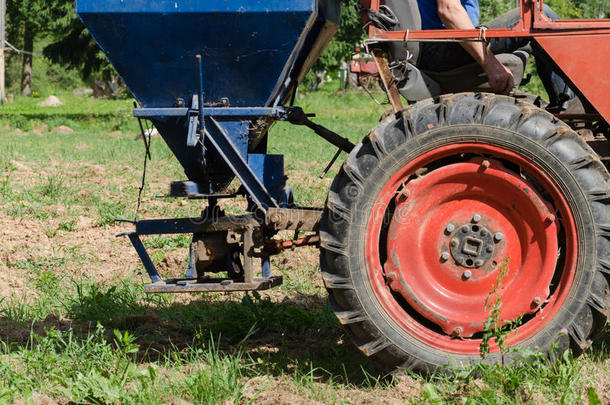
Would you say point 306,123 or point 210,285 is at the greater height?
point 306,123

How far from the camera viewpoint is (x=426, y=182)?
3367mm

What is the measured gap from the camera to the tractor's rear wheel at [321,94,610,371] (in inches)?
126

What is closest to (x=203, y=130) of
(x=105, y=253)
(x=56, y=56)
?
(x=105, y=253)

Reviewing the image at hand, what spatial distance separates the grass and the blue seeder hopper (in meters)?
0.47

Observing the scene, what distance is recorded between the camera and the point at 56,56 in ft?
74.5

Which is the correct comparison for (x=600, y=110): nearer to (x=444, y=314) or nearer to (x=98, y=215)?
(x=444, y=314)

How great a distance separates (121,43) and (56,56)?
2072cm

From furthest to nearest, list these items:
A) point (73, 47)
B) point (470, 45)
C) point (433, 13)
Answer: point (73, 47) < point (433, 13) < point (470, 45)

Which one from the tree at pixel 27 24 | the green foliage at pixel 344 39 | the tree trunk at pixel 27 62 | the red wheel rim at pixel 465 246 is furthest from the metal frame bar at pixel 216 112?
the tree trunk at pixel 27 62

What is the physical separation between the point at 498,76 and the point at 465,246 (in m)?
0.90

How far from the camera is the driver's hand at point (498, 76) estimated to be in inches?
142

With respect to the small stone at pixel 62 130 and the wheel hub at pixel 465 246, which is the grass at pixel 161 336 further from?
the small stone at pixel 62 130

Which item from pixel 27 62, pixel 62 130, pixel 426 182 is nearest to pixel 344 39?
pixel 62 130

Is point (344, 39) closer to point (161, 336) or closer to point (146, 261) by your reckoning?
point (161, 336)
